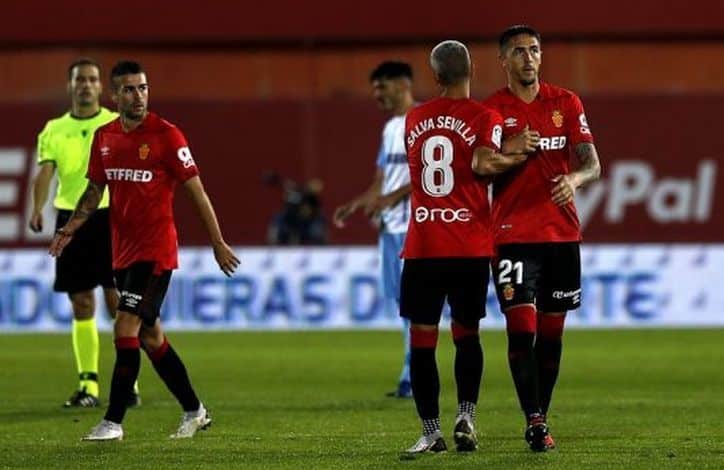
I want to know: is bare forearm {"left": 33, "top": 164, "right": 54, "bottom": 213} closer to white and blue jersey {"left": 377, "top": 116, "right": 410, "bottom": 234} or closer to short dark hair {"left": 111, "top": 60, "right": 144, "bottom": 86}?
white and blue jersey {"left": 377, "top": 116, "right": 410, "bottom": 234}

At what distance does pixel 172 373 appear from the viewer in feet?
34.5

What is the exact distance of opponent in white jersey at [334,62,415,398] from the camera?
13.0 meters

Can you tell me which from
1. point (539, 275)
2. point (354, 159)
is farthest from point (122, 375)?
point (354, 159)

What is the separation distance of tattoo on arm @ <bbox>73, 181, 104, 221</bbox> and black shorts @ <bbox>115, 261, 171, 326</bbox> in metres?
0.44

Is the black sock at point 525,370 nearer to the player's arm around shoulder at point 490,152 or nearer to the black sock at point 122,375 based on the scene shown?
the player's arm around shoulder at point 490,152

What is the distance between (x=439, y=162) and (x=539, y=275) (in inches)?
34.0

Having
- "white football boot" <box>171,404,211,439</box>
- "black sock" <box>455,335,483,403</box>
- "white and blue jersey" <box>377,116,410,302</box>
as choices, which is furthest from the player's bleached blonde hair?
"white and blue jersey" <box>377,116,410,302</box>

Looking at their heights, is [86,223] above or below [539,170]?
below

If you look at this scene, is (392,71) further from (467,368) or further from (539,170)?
(467,368)

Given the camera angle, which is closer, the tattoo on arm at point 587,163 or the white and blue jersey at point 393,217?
the tattoo on arm at point 587,163

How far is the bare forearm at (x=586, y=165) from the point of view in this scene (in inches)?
365

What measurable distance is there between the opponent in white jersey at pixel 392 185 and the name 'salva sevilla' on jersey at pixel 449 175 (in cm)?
342

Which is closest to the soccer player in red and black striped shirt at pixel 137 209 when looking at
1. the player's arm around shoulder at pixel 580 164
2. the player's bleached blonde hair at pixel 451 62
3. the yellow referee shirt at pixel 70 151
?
the player's bleached blonde hair at pixel 451 62

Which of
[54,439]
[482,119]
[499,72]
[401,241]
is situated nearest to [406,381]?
[401,241]
